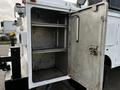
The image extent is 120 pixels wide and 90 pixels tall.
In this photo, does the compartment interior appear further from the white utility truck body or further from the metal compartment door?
the metal compartment door

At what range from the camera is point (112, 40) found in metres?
2.85

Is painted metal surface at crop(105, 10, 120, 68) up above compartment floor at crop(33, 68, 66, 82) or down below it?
above

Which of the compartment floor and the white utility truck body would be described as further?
the compartment floor

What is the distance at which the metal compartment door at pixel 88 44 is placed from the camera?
1.39 meters

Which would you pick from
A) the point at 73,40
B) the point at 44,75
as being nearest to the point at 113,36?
the point at 73,40

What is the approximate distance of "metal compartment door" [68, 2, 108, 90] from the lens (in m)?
1.39

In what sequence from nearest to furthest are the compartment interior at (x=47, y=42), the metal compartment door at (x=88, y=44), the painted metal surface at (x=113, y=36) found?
the metal compartment door at (x=88, y=44)
the compartment interior at (x=47, y=42)
the painted metal surface at (x=113, y=36)

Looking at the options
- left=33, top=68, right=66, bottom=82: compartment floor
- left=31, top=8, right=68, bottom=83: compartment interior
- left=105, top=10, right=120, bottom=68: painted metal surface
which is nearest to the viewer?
left=33, top=68, right=66, bottom=82: compartment floor

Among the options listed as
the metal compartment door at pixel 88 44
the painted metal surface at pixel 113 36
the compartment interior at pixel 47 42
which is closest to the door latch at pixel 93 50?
the metal compartment door at pixel 88 44

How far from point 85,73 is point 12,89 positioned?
1138 millimetres

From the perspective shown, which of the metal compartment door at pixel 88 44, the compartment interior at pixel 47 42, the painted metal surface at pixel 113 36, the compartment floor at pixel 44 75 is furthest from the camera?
the painted metal surface at pixel 113 36

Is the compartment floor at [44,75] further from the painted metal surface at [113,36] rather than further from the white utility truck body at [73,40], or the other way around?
the painted metal surface at [113,36]

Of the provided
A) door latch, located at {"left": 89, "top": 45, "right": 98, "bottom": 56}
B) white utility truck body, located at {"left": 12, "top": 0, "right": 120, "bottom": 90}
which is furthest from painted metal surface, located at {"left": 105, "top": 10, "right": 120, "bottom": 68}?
door latch, located at {"left": 89, "top": 45, "right": 98, "bottom": 56}

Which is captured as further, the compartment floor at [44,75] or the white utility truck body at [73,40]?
the compartment floor at [44,75]
